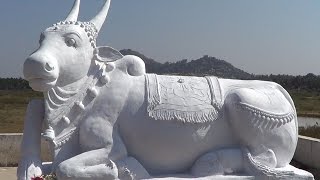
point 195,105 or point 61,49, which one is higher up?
point 61,49

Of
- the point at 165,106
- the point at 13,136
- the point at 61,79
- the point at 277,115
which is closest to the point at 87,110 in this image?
the point at 61,79

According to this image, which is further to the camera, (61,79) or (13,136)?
(13,136)

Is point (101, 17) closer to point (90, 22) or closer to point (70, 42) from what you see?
point (90, 22)

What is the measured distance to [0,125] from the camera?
1551 cm

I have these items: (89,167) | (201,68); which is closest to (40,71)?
(89,167)

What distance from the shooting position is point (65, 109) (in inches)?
177

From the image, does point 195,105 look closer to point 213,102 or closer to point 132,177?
point 213,102

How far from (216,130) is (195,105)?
305 mm

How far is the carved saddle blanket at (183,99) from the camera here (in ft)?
15.0

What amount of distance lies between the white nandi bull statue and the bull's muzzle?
0.04 feet

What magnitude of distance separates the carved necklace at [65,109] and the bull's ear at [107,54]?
1.01 ft

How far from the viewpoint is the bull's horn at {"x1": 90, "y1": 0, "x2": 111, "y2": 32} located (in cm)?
481

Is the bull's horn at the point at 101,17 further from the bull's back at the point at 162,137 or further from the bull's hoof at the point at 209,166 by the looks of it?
the bull's hoof at the point at 209,166

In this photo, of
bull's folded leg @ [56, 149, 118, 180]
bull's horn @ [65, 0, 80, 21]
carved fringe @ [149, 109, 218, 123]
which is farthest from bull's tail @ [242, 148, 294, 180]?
bull's horn @ [65, 0, 80, 21]
